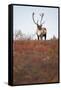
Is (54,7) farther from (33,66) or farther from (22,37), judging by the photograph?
(33,66)

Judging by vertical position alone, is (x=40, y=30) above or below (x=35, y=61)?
above

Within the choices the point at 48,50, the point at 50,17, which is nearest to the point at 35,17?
the point at 50,17

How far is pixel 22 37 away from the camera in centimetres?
203

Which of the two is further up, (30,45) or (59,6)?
(59,6)

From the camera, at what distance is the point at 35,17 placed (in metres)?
2.07

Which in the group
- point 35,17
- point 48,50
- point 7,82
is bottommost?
point 7,82

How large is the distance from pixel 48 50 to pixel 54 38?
0.37 ft

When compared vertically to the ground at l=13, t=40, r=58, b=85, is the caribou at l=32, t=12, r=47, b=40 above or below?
above

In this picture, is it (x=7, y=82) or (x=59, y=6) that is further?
(x=59, y=6)

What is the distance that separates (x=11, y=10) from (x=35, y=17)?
21cm

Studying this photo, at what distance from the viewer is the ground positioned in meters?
2.01

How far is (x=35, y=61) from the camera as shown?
2068 millimetres

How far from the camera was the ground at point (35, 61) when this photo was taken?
201 centimetres

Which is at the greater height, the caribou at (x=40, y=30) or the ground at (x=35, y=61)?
the caribou at (x=40, y=30)
